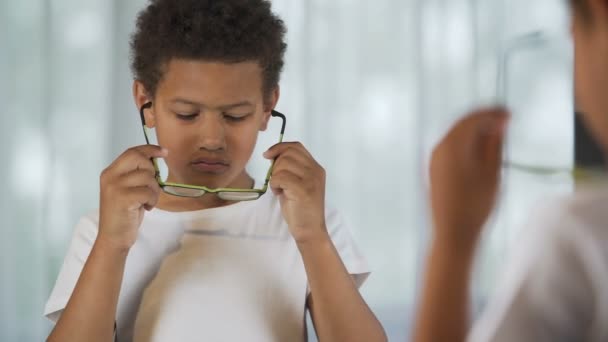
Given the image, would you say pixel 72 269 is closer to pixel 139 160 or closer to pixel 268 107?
pixel 139 160

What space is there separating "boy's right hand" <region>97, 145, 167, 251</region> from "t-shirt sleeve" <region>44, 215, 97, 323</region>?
0.09 m

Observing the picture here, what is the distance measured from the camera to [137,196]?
37.0 inches

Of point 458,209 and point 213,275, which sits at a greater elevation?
point 458,209

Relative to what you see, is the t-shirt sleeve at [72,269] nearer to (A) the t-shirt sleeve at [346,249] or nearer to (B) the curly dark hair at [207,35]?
(B) the curly dark hair at [207,35]

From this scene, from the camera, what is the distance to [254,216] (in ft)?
3.47

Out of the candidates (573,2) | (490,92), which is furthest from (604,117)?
(490,92)

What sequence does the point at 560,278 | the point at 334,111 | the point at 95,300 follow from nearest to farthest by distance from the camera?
the point at 560,278 → the point at 95,300 → the point at 334,111

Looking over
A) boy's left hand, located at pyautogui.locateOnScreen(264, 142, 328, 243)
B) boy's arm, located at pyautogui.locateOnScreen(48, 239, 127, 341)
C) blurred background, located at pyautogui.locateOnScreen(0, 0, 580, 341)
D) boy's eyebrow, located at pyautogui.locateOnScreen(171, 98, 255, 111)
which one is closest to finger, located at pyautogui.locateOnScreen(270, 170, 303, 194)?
boy's left hand, located at pyautogui.locateOnScreen(264, 142, 328, 243)

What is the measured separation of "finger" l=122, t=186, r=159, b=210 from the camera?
0.94 meters

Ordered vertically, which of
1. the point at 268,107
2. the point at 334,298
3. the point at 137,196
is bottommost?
the point at 334,298

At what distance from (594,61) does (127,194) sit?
0.65m

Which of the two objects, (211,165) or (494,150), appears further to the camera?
(211,165)

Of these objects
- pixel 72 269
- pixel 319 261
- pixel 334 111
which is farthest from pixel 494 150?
pixel 334 111

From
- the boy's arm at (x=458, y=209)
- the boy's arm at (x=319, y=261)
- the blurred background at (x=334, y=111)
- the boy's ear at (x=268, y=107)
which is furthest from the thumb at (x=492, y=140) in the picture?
the blurred background at (x=334, y=111)
